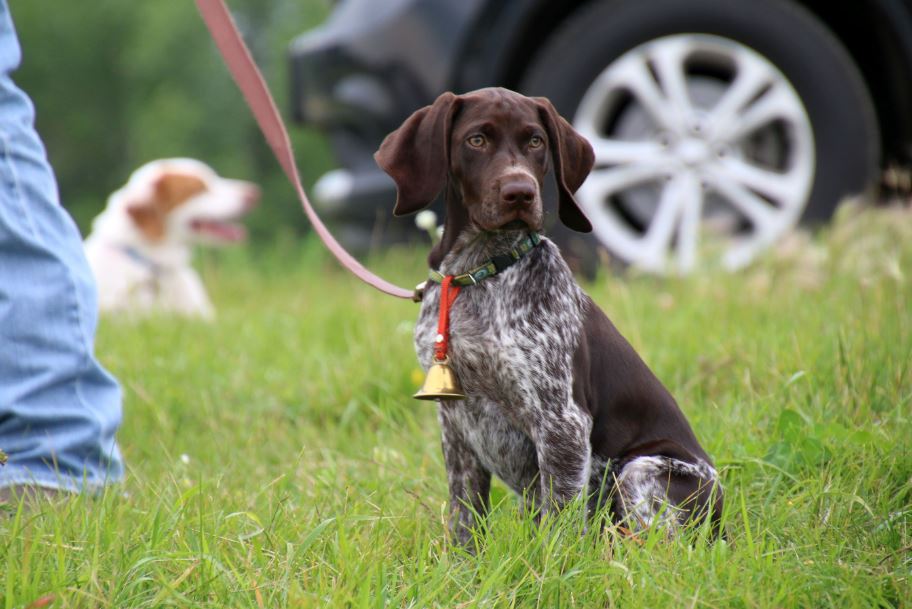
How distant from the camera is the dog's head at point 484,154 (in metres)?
2.38

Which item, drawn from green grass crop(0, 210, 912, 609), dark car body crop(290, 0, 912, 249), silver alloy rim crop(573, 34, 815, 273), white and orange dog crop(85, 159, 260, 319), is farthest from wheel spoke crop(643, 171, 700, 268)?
white and orange dog crop(85, 159, 260, 319)

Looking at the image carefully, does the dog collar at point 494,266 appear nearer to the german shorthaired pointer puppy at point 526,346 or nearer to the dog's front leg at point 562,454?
the german shorthaired pointer puppy at point 526,346

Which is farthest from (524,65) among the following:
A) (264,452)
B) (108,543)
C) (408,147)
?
(108,543)

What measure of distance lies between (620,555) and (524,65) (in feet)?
11.5

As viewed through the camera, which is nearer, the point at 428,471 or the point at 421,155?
the point at 421,155

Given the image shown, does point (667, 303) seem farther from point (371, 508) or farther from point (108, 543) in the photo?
point (108, 543)

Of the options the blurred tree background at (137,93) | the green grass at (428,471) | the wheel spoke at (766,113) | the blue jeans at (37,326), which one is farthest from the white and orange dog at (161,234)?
the blurred tree background at (137,93)

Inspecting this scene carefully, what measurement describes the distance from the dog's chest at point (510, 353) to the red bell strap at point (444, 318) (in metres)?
0.04

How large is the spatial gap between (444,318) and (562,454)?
0.42 m

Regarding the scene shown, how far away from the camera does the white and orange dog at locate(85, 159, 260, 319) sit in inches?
249

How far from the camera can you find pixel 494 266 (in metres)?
2.51

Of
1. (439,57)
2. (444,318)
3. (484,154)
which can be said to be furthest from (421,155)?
(439,57)

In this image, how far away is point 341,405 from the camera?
3877 millimetres

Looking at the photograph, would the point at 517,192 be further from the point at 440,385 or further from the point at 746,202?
the point at 746,202
